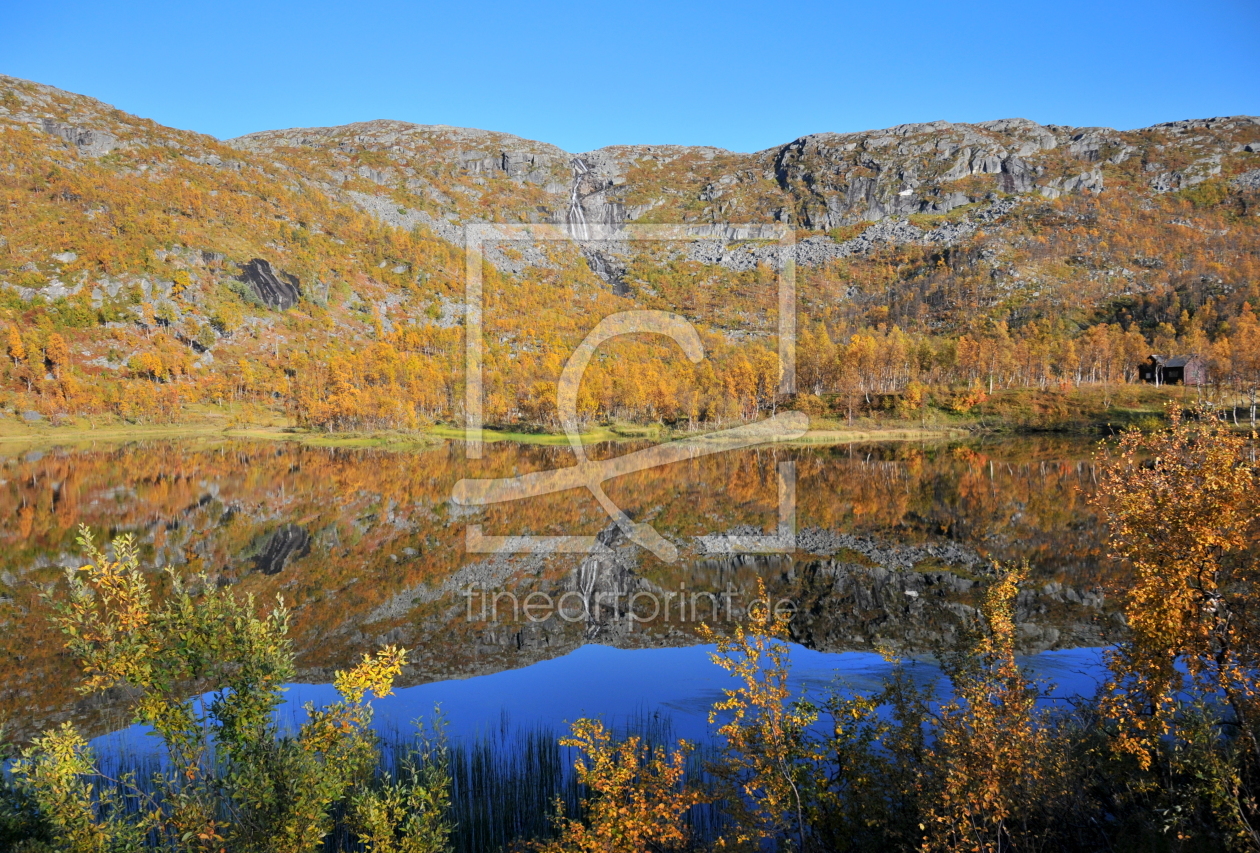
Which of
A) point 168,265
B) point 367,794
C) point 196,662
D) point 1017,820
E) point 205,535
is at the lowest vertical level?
point 205,535

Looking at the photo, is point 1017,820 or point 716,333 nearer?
point 1017,820

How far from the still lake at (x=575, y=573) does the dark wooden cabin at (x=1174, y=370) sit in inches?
2416

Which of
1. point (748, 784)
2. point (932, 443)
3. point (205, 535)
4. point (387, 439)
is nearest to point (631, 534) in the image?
point (205, 535)

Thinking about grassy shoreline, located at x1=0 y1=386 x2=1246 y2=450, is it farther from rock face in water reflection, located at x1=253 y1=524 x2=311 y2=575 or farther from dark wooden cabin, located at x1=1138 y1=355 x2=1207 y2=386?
rock face in water reflection, located at x1=253 y1=524 x2=311 y2=575

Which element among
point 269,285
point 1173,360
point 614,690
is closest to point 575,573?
point 614,690

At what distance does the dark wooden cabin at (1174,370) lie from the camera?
A: 3745 inches

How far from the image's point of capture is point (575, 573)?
93.3 ft

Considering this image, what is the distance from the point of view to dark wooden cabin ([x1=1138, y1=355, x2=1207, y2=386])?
95125mm

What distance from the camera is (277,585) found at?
25828mm

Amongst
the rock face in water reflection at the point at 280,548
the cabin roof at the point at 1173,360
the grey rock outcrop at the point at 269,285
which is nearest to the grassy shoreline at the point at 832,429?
→ the cabin roof at the point at 1173,360

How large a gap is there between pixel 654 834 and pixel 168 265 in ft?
596

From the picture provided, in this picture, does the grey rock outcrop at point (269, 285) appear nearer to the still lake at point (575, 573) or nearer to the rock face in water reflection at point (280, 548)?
the still lake at point (575, 573)

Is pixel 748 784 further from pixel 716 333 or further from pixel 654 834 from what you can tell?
pixel 716 333

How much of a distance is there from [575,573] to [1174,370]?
114 meters
